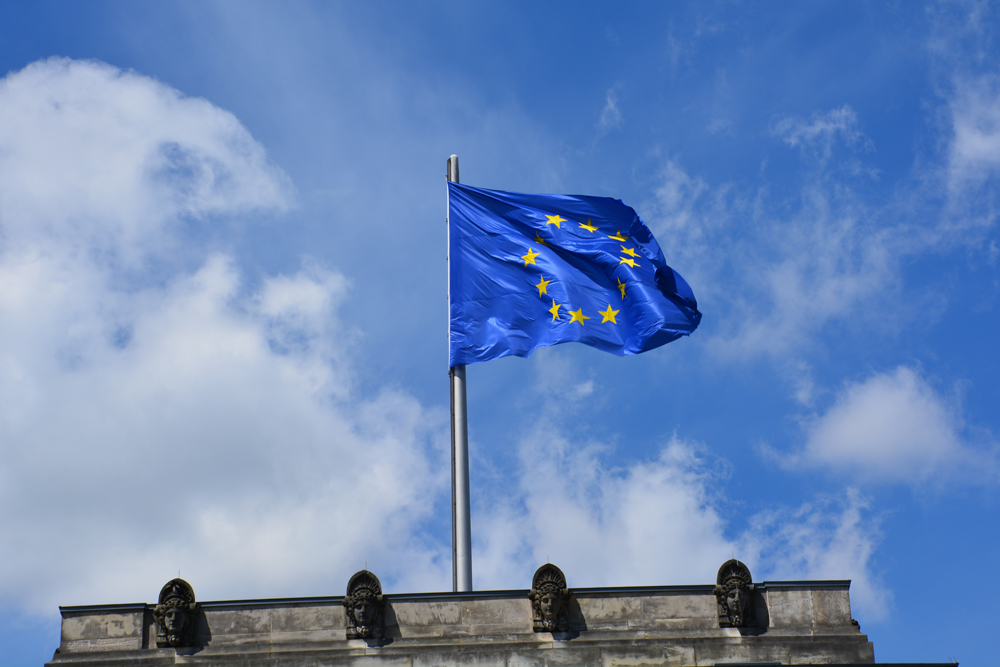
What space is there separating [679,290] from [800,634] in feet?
Result: 33.7

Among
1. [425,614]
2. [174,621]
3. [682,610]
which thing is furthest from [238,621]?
[682,610]

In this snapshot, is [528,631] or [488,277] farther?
[488,277]

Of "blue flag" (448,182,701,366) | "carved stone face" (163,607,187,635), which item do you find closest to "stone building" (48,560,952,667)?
"carved stone face" (163,607,187,635)

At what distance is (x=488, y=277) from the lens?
29828 mm

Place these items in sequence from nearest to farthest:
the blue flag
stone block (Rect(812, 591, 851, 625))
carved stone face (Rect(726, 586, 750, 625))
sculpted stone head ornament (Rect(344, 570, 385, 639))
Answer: sculpted stone head ornament (Rect(344, 570, 385, 639))
carved stone face (Rect(726, 586, 750, 625))
stone block (Rect(812, 591, 851, 625))
the blue flag

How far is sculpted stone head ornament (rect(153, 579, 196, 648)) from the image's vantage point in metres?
25.3

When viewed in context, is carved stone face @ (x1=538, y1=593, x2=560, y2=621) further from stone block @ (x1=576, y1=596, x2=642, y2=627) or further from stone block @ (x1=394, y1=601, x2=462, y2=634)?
stone block @ (x1=394, y1=601, x2=462, y2=634)

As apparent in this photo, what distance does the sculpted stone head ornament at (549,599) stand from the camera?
1009 inches

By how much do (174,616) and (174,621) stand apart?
12cm

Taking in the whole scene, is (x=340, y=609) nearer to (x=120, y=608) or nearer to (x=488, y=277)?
(x=120, y=608)

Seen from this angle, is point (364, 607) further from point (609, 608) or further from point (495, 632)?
point (609, 608)

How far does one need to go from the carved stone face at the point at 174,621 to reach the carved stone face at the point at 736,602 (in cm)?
1346

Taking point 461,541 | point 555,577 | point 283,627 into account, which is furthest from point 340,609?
point 555,577

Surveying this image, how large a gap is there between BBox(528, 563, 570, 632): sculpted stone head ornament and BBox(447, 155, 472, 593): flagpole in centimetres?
170
